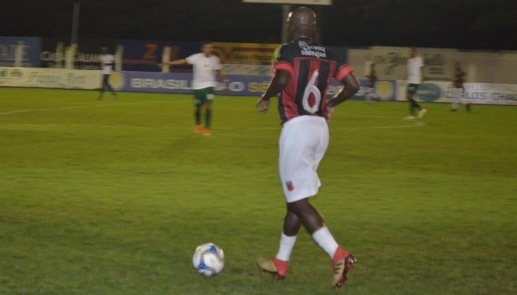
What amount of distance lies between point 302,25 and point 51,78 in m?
37.3

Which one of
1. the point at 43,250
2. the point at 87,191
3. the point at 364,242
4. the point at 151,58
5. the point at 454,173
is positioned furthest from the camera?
the point at 151,58

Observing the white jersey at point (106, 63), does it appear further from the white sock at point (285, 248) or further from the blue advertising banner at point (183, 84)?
the white sock at point (285, 248)

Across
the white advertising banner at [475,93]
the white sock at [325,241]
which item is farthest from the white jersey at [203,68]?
the white advertising banner at [475,93]

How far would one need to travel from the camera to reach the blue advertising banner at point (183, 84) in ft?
139

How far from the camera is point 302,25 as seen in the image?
23.3ft

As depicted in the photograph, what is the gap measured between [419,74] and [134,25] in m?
40.3

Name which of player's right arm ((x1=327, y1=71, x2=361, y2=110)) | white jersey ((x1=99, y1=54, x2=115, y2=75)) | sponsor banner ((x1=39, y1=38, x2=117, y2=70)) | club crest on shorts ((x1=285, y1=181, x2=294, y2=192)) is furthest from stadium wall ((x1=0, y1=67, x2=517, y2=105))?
club crest on shorts ((x1=285, y1=181, x2=294, y2=192))

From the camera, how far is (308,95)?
23.0 feet

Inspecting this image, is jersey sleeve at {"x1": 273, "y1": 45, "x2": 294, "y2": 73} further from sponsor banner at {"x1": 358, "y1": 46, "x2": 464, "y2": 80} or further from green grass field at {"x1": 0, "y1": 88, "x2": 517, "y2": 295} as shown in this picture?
sponsor banner at {"x1": 358, "y1": 46, "x2": 464, "y2": 80}

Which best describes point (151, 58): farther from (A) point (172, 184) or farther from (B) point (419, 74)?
(A) point (172, 184)

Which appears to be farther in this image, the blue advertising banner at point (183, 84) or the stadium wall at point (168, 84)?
the blue advertising banner at point (183, 84)

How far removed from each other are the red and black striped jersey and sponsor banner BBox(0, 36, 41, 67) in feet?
141

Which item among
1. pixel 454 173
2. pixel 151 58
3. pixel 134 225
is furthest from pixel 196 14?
pixel 134 225

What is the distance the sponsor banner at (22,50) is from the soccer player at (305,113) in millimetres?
42900
